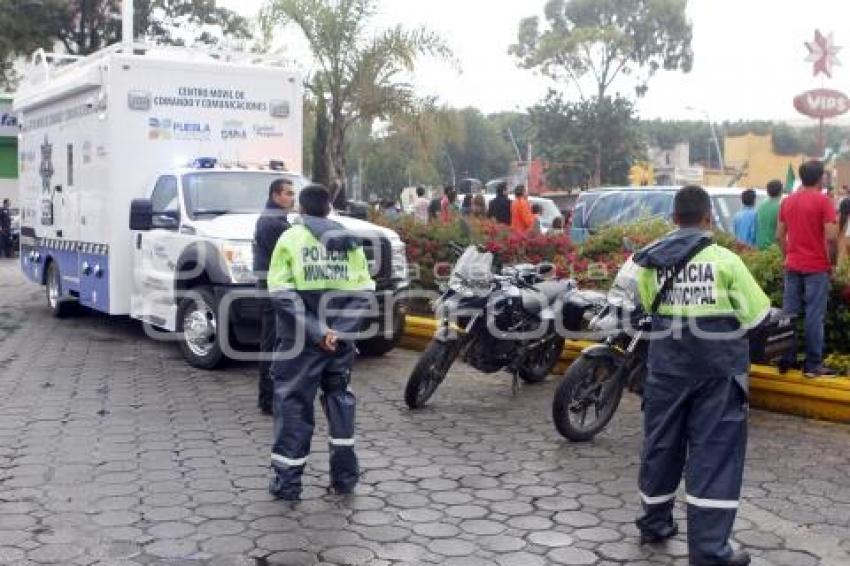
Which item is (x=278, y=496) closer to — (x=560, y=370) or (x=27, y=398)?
Answer: (x=27, y=398)

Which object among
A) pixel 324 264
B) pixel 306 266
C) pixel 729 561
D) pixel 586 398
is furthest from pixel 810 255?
pixel 306 266

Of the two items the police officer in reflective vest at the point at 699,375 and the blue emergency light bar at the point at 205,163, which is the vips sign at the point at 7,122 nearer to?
the blue emergency light bar at the point at 205,163

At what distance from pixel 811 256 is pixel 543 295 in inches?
78.5

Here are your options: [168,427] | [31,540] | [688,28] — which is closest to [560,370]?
[168,427]

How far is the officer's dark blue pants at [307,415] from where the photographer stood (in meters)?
5.46

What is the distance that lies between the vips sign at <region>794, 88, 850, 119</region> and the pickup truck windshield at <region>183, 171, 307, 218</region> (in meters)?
19.2

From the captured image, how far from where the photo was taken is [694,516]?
4.46 m

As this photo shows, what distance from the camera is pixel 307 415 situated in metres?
5.50

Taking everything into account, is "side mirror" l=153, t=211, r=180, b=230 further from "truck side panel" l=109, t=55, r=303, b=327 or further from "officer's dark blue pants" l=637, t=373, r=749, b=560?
"officer's dark blue pants" l=637, t=373, r=749, b=560

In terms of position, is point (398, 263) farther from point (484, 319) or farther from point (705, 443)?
point (705, 443)

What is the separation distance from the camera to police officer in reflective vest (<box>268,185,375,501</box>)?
546 cm

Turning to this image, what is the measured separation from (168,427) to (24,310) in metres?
7.83

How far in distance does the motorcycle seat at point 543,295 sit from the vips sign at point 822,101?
2015 centimetres

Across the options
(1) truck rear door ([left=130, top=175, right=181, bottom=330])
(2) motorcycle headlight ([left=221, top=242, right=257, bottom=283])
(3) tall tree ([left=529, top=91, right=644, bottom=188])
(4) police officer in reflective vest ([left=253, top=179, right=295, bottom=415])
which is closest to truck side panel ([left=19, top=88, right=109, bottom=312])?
(1) truck rear door ([left=130, top=175, right=181, bottom=330])
